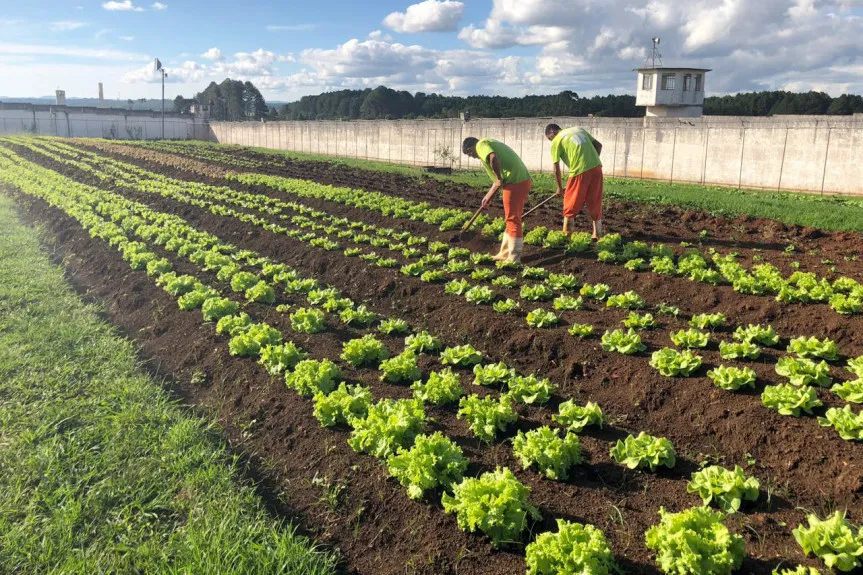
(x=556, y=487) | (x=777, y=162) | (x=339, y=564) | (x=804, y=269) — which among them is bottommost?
(x=339, y=564)

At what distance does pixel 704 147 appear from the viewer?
79.1ft

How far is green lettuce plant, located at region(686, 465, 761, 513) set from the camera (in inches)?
160

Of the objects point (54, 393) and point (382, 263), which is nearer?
point (54, 393)

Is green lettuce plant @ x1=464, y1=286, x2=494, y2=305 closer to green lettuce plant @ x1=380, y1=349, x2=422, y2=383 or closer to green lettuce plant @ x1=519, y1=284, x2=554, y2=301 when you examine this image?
green lettuce plant @ x1=519, y1=284, x2=554, y2=301

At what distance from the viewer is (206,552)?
402 cm

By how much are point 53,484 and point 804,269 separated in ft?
30.8

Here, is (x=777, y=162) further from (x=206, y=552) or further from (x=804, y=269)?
(x=206, y=552)

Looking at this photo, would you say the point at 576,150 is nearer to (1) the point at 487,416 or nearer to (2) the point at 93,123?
(1) the point at 487,416

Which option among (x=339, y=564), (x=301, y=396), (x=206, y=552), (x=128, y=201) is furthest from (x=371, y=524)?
(x=128, y=201)

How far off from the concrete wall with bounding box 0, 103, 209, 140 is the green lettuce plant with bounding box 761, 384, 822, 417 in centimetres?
7123

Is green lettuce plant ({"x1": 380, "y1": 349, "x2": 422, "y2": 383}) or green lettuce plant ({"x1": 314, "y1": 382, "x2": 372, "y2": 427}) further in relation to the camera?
green lettuce plant ({"x1": 380, "y1": 349, "x2": 422, "y2": 383})

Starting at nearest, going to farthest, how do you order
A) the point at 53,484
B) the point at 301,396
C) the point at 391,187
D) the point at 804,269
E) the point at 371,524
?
the point at 371,524, the point at 53,484, the point at 301,396, the point at 804,269, the point at 391,187

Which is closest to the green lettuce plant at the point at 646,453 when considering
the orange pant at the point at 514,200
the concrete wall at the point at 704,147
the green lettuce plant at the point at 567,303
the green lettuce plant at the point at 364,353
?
the green lettuce plant at the point at 364,353

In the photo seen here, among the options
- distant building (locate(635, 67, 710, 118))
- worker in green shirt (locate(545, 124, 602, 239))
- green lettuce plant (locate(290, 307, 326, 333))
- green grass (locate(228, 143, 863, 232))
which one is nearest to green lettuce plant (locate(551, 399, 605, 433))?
green lettuce plant (locate(290, 307, 326, 333))
